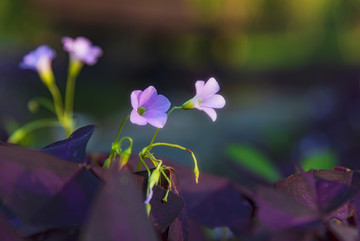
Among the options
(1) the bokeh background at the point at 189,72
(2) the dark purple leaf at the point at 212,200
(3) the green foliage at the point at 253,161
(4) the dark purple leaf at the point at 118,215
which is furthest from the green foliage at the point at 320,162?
(1) the bokeh background at the point at 189,72

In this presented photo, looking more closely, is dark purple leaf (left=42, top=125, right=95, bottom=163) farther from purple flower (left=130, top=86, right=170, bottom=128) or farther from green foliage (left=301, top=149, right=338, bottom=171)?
green foliage (left=301, top=149, right=338, bottom=171)

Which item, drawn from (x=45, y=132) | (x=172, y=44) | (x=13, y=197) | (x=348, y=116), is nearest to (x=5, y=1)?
(x=45, y=132)

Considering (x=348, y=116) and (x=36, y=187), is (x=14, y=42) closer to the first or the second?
(x=348, y=116)

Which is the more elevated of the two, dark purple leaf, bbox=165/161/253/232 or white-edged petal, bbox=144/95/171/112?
white-edged petal, bbox=144/95/171/112

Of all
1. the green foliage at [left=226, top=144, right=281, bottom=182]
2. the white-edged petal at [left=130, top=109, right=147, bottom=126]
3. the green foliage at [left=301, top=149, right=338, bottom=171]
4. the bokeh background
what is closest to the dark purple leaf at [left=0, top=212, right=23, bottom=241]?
the white-edged petal at [left=130, top=109, right=147, bottom=126]

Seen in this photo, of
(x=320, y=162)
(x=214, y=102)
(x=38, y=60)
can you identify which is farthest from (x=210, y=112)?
(x=38, y=60)

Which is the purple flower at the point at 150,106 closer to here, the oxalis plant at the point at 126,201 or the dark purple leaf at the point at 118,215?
the oxalis plant at the point at 126,201

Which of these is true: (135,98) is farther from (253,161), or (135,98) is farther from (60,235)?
(253,161)

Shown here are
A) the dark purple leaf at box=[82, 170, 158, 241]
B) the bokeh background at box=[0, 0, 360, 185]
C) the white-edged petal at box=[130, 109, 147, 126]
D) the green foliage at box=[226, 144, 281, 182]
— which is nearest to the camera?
the dark purple leaf at box=[82, 170, 158, 241]
